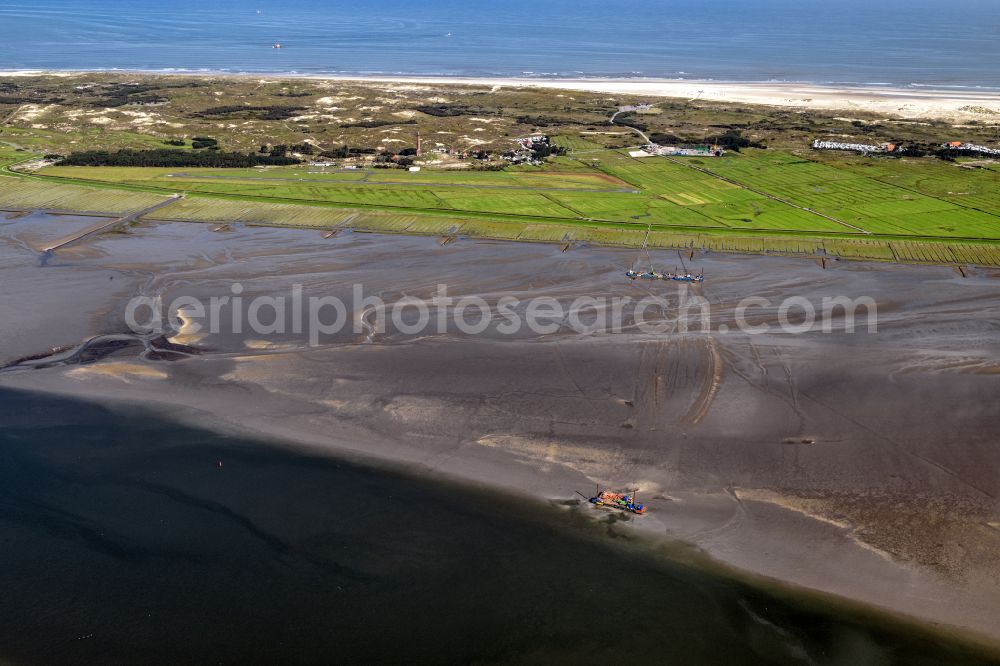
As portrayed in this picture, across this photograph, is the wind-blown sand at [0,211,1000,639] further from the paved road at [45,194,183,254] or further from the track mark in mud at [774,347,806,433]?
the paved road at [45,194,183,254]

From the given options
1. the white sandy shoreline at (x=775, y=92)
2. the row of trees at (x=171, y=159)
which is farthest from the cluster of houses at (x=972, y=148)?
the row of trees at (x=171, y=159)

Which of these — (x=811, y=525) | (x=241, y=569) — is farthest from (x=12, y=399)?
(x=811, y=525)

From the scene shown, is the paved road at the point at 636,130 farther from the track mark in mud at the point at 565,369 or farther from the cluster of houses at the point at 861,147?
the track mark in mud at the point at 565,369

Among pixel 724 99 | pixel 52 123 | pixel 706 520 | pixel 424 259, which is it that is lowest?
pixel 706 520

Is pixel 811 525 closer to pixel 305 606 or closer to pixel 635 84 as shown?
pixel 305 606

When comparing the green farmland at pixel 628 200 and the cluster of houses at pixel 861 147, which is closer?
the green farmland at pixel 628 200
